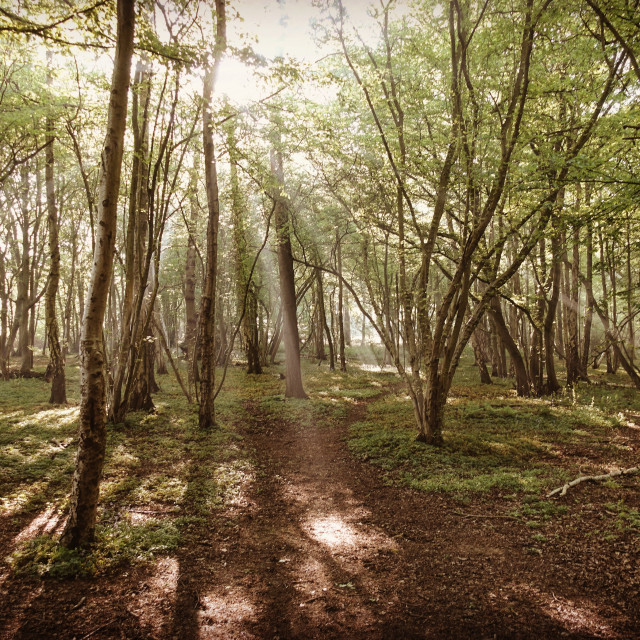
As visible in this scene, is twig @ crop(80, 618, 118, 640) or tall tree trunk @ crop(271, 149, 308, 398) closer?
twig @ crop(80, 618, 118, 640)

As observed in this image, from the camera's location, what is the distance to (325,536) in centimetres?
514

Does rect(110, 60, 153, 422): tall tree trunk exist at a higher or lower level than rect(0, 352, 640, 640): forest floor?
higher

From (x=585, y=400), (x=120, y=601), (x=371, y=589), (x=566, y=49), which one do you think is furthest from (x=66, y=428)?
(x=585, y=400)

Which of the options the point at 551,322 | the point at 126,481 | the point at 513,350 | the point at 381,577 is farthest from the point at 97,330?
the point at 513,350

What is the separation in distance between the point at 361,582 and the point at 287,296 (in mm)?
11757

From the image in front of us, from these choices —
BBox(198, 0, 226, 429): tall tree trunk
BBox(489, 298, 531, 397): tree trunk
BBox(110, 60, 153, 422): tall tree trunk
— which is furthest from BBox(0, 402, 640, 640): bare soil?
BBox(489, 298, 531, 397): tree trunk

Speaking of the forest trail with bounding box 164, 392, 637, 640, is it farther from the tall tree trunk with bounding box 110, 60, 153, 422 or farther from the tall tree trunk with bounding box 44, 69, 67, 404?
the tall tree trunk with bounding box 44, 69, 67, 404

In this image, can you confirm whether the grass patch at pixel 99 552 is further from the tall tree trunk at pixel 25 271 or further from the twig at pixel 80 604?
the tall tree trunk at pixel 25 271

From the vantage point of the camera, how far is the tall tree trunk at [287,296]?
47.7 feet

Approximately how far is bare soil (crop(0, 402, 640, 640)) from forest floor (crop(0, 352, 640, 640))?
2 centimetres

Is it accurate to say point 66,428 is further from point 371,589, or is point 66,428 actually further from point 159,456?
point 371,589

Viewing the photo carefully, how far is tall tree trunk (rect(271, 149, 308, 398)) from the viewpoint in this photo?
1455cm

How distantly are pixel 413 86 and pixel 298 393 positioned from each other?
999 cm

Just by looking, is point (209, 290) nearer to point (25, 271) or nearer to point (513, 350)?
point (513, 350)
